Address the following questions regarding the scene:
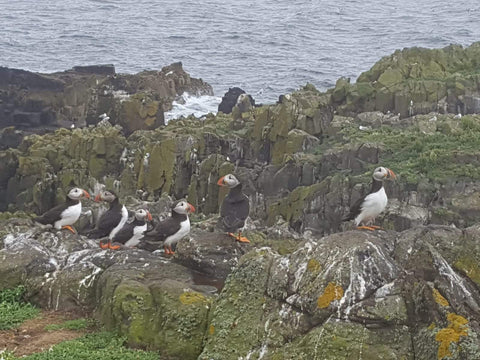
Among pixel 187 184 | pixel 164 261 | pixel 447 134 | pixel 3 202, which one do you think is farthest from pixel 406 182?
pixel 3 202

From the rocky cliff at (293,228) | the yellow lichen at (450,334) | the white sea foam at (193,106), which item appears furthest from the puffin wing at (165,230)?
the white sea foam at (193,106)

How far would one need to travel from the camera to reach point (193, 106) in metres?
58.1

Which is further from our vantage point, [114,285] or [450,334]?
[114,285]

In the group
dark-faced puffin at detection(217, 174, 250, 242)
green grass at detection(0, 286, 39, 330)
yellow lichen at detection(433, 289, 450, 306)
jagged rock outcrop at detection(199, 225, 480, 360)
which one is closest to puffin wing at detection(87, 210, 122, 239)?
dark-faced puffin at detection(217, 174, 250, 242)

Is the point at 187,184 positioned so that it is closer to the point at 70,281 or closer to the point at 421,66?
the point at 421,66

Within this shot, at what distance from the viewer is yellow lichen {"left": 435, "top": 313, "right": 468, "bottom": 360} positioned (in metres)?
8.13

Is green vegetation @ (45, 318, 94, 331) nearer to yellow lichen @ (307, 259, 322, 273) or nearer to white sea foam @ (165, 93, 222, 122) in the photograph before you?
yellow lichen @ (307, 259, 322, 273)

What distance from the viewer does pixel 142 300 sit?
34.9 ft

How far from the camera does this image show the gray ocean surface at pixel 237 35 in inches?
2889

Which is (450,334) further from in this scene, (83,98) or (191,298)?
(83,98)

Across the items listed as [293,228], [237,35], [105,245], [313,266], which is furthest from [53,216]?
[237,35]

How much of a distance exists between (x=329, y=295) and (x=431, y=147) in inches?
865

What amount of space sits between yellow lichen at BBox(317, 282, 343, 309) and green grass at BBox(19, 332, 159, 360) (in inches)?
96.2

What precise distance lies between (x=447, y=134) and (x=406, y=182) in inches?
250
